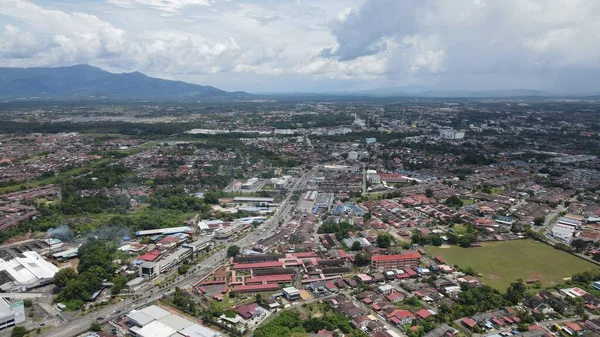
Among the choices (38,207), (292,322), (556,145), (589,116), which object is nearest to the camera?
(292,322)

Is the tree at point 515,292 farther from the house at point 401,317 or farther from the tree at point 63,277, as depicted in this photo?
the tree at point 63,277

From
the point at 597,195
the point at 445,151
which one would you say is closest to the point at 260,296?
the point at 597,195

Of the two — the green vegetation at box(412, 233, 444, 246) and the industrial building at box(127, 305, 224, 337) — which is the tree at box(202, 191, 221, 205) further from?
the industrial building at box(127, 305, 224, 337)

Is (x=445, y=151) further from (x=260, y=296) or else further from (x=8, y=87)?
(x=8, y=87)

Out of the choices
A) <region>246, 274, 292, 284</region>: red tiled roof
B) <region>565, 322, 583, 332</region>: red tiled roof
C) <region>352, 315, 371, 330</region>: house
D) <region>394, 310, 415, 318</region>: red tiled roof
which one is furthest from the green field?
<region>246, 274, 292, 284</region>: red tiled roof

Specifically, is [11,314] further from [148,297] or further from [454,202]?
[454,202]

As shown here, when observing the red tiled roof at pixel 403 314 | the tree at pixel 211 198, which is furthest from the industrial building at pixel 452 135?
the red tiled roof at pixel 403 314

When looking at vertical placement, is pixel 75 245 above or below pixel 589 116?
below
